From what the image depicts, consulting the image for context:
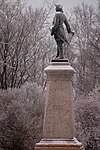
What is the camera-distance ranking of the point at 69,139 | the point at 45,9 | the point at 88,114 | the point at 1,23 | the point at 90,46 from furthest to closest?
1. the point at 90,46
2. the point at 45,9
3. the point at 1,23
4. the point at 88,114
5. the point at 69,139

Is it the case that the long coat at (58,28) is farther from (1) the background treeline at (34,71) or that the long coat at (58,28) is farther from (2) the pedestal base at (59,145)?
(1) the background treeline at (34,71)

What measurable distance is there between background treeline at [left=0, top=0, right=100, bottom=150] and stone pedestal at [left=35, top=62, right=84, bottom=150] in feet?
27.9

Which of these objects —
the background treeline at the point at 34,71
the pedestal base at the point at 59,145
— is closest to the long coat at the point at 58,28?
the pedestal base at the point at 59,145

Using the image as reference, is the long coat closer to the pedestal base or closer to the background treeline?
the pedestal base

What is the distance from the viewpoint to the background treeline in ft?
65.5

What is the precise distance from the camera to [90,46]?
32.3 m

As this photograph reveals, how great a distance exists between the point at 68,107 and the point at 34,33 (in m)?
17.0

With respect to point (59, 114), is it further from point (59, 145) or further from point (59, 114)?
point (59, 145)

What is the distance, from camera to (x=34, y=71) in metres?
27.9

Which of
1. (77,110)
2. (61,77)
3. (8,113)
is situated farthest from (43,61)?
(61,77)

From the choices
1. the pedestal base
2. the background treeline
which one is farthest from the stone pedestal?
the background treeline

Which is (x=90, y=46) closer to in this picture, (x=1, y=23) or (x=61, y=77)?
(x=1, y=23)

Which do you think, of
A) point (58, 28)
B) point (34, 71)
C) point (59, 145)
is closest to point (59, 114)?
point (59, 145)

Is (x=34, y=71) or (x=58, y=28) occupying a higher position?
(x=58, y=28)
